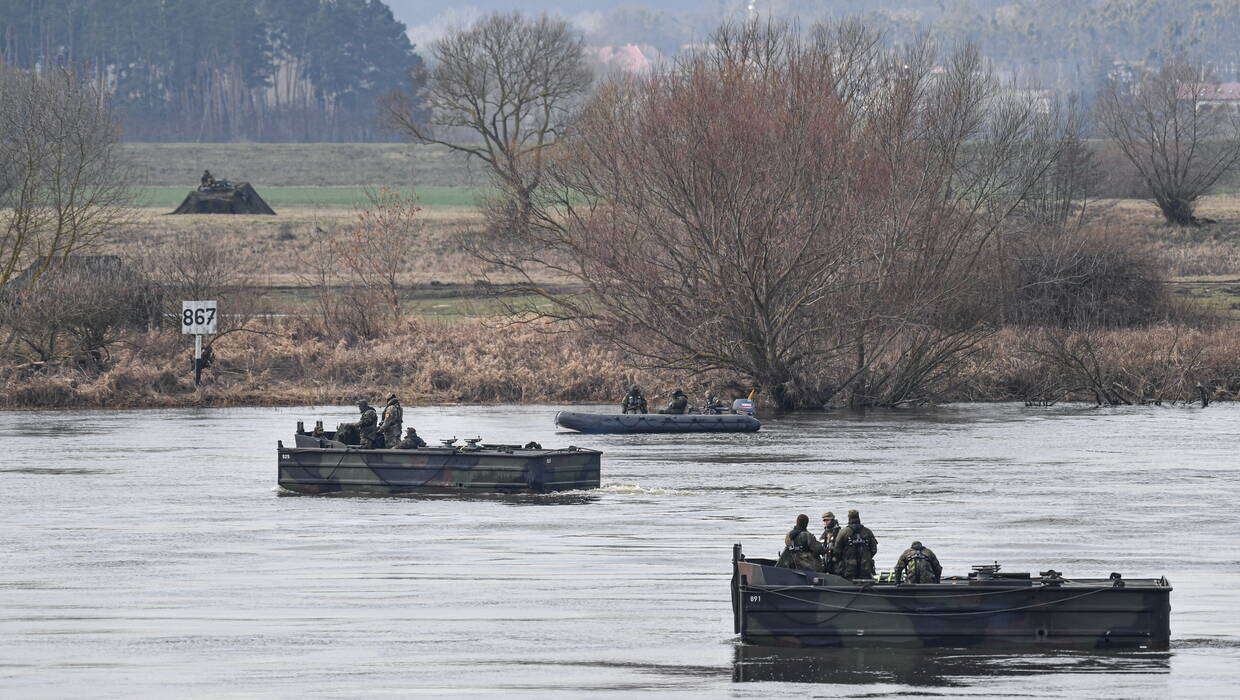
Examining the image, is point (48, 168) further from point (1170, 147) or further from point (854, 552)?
point (1170, 147)

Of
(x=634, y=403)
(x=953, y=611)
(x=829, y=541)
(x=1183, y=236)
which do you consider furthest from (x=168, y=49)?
(x=953, y=611)

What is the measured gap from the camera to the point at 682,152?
55.5 meters

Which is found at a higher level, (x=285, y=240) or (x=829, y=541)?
(x=285, y=240)

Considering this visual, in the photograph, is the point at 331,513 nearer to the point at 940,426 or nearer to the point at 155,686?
the point at 155,686

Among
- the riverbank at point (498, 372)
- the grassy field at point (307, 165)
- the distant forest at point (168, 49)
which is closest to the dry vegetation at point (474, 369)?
the riverbank at point (498, 372)

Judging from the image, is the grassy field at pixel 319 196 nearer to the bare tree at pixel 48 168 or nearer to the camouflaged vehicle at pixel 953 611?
the bare tree at pixel 48 168

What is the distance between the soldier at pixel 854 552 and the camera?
2328 centimetres

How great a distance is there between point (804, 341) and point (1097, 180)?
35147 millimetres

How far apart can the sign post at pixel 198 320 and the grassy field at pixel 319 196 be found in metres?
49.1

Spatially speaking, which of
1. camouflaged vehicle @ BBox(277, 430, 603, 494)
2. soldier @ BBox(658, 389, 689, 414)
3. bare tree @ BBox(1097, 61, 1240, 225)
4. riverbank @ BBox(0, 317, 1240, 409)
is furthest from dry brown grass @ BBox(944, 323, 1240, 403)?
bare tree @ BBox(1097, 61, 1240, 225)

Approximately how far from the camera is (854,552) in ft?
76.5

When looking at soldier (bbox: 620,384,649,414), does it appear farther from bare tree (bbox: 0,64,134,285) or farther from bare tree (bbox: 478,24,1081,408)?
bare tree (bbox: 0,64,134,285)

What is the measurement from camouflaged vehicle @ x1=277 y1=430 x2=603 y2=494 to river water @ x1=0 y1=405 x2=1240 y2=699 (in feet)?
1.23

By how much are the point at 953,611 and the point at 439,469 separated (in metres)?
15.7
